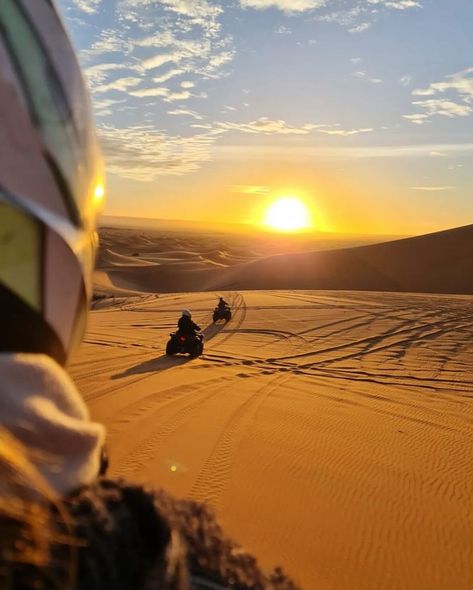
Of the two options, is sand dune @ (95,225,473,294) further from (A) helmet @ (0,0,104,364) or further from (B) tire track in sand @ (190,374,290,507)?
(A) helmet @ (0,0,104,364)

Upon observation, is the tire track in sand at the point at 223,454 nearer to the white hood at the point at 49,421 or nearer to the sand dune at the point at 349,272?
the white hood at the point at 49,421

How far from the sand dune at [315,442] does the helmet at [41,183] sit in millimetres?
1894

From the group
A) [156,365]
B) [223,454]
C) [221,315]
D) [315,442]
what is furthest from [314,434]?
[221,315]

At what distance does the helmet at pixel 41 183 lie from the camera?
3.31ft

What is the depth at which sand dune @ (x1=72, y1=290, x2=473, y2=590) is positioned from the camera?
154 inches

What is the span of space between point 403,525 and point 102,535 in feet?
13.2

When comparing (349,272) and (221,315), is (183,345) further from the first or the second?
(349,272)

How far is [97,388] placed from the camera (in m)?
7.95

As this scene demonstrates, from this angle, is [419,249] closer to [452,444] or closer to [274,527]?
[452,444]

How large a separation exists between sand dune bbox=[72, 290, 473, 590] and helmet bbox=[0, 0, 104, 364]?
6.21ft

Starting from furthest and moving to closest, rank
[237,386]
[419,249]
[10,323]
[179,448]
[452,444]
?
[419,249] < [237,386] < [452,444] < [179,448] < [10,323]

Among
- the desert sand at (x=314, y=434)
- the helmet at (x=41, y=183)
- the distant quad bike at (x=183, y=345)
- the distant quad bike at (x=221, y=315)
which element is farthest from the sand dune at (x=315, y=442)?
the distant quad bike at (x=221, y=315)

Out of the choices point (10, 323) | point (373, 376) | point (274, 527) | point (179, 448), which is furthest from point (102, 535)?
point (373, 376)

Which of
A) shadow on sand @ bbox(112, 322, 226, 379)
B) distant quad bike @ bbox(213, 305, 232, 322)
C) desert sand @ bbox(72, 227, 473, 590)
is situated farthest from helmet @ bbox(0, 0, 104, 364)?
distant quad bike @ bbox(213, 305, 232, 322)
